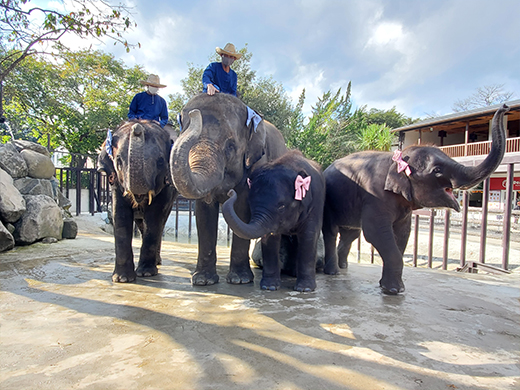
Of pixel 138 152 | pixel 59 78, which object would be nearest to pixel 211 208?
pixel 138 152

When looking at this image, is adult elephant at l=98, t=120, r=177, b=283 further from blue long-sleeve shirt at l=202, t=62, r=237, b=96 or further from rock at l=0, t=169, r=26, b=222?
rock at l=0, t=169, r=26, b=222

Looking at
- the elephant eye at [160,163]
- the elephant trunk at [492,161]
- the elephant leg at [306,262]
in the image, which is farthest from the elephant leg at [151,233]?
the elephant trunk at [492,161]

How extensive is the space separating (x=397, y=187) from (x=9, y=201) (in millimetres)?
7823

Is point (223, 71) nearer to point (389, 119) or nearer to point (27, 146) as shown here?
point (27, 146)

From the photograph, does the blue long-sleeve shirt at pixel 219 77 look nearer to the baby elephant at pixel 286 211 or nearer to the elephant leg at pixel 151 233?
the baby elephant at pixel 286 211

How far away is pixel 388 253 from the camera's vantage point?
15.5 feet

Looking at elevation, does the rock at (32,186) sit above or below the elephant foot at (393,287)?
above

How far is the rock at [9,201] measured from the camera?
7.70m

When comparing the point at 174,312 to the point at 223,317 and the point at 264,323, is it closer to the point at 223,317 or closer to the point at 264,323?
the point at 223,317

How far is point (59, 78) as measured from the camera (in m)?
23.8

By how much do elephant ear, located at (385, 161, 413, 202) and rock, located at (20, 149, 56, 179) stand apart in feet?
29.7

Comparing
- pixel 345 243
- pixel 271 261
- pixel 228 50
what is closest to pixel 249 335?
pixel 271 261

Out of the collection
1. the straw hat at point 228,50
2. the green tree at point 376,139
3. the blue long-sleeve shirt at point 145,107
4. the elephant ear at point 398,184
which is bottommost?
the elephant ear at point 398,184

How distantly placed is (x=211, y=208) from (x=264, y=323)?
2024 mm
